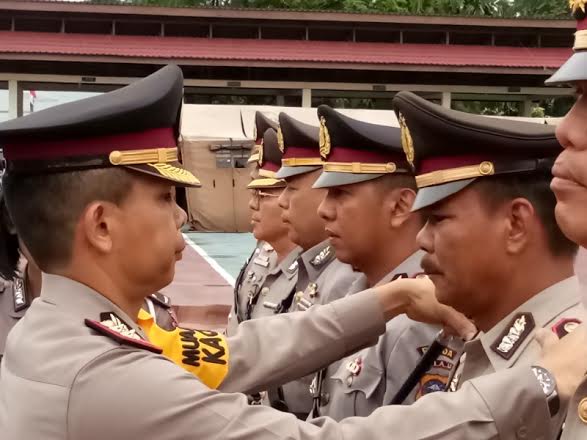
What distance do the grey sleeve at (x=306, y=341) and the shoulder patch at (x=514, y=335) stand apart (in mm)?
630

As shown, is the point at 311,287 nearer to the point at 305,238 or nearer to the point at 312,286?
the point at 312,286

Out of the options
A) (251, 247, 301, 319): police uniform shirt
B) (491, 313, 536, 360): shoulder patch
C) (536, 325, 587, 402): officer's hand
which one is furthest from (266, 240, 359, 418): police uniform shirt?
(536, 325, 587, 402): officer's hand

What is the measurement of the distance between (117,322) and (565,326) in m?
1.04

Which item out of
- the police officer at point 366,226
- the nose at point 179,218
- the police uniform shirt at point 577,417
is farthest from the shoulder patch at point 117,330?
the police officer at point 366,226

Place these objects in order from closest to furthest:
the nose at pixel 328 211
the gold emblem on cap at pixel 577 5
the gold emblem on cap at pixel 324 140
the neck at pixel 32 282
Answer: the gold emblem on cap at pixel 577 5 < the nose at pixel 328 211 < the gold emblem on cap at pixel 324 140 < the neck at pixel 32 282

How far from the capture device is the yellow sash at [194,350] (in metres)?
2.58

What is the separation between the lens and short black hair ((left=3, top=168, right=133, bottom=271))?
212 cm

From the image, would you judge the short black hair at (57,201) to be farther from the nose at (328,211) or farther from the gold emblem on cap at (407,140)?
the nose at (328,211)

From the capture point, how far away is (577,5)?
1552 mm

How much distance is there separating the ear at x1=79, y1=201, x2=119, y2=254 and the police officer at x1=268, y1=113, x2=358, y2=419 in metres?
2.15

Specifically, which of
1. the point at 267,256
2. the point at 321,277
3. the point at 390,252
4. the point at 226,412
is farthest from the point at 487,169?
the point at 267,256

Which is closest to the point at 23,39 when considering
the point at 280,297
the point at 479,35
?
the point at 479,35

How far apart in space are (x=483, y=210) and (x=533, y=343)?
0.35 meters

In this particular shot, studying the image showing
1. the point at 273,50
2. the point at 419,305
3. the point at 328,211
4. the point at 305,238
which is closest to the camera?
the point at 419,305
